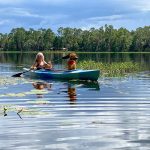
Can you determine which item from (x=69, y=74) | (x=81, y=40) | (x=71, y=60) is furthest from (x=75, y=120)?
(x=81, y=40)

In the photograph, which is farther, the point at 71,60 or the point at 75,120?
the point at 71,60

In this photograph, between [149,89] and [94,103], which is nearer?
[94,103]

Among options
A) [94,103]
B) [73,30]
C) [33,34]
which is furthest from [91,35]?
[94,103]

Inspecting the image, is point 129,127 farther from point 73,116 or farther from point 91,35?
point 91,35

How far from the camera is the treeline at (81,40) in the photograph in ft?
546

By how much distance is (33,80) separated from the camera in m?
28.8

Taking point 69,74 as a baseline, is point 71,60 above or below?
above

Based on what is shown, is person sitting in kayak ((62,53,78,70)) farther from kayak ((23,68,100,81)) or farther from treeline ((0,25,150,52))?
treeline ((0,25,150,52))

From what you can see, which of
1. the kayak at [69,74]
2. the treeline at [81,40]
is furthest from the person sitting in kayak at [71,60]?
the treeline at [81,40]

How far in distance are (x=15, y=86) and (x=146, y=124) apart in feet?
42.6

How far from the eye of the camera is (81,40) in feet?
563

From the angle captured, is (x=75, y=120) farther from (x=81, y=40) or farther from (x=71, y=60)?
(x=81, y=40)

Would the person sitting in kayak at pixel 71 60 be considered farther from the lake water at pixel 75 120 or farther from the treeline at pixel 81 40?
the treeline at pixel 81 40

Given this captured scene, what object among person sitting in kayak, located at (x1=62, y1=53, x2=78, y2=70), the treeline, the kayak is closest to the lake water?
the kayak
